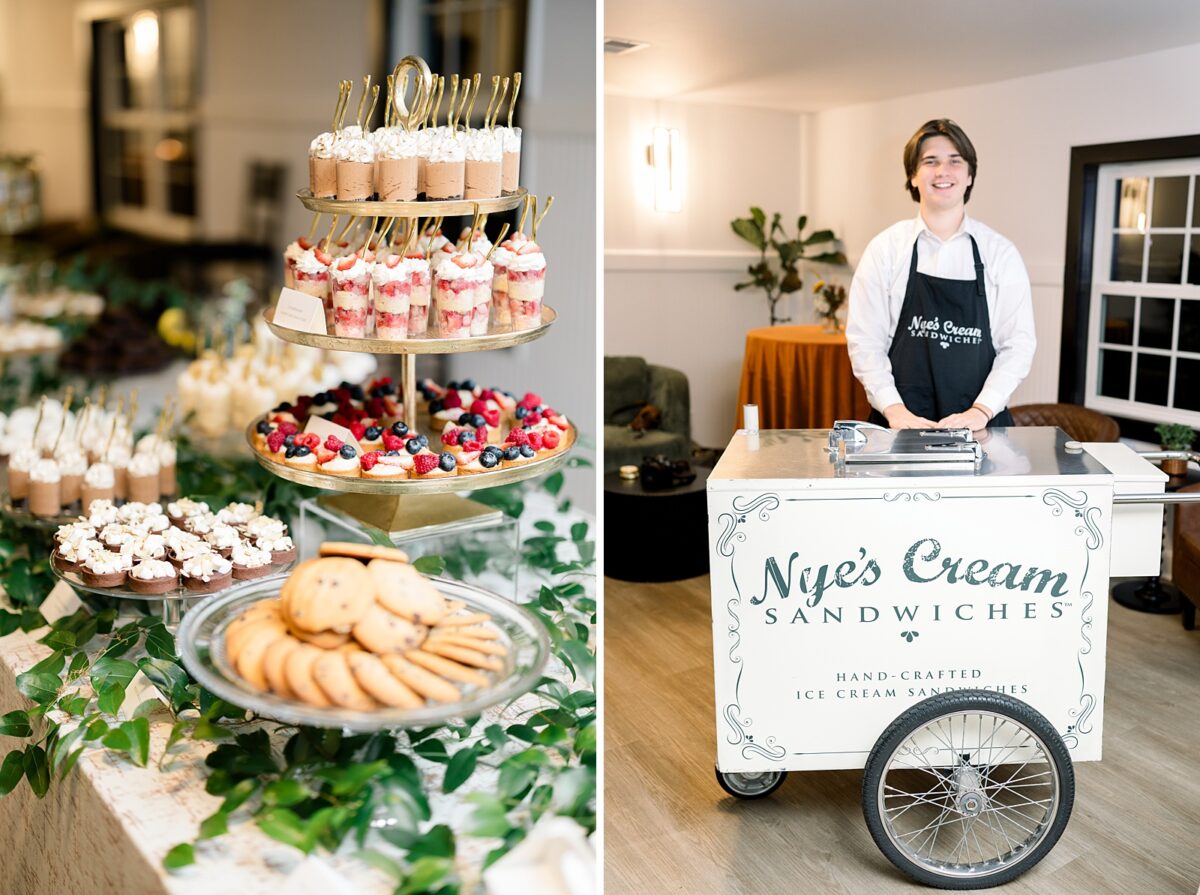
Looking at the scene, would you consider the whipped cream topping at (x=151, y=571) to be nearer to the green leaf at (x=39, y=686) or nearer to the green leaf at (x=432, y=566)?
the green leaf at (x=39, y=686)

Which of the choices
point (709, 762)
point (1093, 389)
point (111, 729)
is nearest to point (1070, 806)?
point (709, 762)

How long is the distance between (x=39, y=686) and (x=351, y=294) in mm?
846

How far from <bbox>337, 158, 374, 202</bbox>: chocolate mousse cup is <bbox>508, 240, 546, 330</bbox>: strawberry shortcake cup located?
1.06 feet

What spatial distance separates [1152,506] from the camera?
2.42 meters

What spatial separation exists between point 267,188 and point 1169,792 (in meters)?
5.67

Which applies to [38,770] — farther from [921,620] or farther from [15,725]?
[921,620]

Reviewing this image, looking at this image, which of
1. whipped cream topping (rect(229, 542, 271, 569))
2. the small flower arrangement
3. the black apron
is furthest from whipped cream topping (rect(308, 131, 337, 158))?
the small flower arrangement

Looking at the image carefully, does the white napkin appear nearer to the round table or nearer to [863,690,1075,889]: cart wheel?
[863,690,1075,889]: cart wheel

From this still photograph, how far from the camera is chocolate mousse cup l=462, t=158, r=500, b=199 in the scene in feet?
6.82

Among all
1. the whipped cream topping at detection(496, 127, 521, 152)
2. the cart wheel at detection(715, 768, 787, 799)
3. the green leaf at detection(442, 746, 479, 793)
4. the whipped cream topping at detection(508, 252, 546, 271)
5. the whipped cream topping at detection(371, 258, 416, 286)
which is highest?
the whipped cream topping at detection(496, 127, 521, 152)

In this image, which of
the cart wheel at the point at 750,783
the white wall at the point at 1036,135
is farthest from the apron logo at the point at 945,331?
the white wall at the point at 1036,135

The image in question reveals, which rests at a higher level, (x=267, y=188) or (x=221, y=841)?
(x=267, y=188)

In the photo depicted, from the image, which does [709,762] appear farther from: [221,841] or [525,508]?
[221,841]

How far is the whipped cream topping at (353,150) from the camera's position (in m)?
1.98
